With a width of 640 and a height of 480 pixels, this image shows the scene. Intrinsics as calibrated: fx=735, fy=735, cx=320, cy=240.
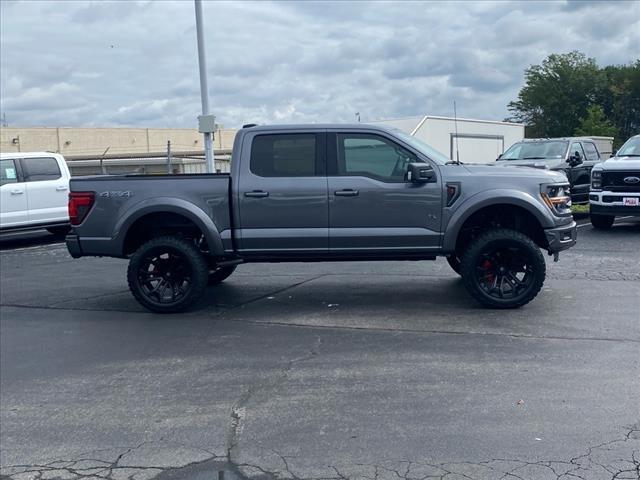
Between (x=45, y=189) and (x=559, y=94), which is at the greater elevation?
(x=559, y=94)

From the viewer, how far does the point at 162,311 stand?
27.5ft

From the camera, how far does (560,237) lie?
793 centimetres

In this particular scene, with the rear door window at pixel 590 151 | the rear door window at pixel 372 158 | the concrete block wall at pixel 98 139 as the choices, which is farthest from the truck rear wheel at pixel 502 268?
the concrete block wall at pixel 98 139

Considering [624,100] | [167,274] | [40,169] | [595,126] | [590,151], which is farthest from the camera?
[624,100]

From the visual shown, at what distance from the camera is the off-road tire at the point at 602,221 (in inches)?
580

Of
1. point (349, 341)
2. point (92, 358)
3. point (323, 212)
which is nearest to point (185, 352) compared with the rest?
point (92, 358)

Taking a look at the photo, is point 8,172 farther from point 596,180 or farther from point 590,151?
point 590,151

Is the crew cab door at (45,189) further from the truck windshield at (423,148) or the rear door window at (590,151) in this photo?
the rear door window at (590,151)

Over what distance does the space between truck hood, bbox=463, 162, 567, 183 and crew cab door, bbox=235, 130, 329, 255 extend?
65.3 inches

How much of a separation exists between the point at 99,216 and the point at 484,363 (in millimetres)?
4597

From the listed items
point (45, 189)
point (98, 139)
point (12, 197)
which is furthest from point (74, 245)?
point (98, 139)

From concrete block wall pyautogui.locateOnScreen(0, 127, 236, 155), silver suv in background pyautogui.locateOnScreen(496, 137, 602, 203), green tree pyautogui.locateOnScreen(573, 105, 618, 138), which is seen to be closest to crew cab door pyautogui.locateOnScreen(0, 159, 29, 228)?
silver suv in background pyautogui.locateOnScreen(496, 137, 602, 203)

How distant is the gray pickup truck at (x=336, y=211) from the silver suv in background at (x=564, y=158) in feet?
28.0

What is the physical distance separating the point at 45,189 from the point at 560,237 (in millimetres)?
10943
